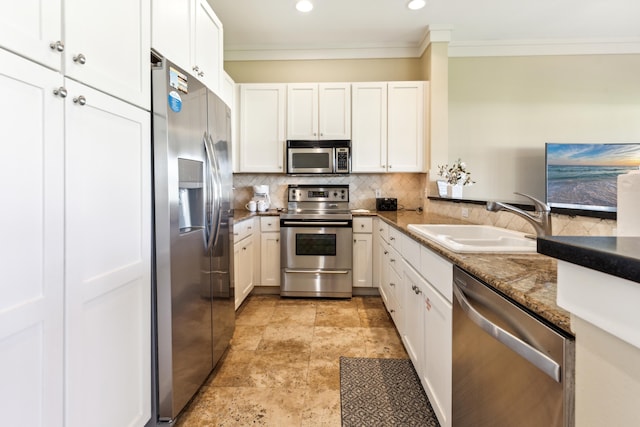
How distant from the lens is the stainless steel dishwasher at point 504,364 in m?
0.66

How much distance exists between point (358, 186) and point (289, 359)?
7.53 ft

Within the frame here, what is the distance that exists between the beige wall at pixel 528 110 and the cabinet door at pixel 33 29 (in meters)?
3.65

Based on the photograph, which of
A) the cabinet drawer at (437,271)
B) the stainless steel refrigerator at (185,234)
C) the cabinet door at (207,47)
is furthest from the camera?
the cabinet door at (207,47)

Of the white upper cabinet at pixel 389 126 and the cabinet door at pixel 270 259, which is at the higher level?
the white upper cabinet at pixel 389 126

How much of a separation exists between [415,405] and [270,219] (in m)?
2.23

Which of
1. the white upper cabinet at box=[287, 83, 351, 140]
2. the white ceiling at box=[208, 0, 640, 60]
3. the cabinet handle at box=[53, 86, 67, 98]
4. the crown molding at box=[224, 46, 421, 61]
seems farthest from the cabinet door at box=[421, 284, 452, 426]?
the crown molding at box=[224, 46, 421, 61]

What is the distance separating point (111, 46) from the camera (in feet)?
3.77

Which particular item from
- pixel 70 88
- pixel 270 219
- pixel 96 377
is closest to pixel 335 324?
pixel 270 219

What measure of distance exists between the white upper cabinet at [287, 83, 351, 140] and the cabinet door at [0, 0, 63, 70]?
2667 millimetres

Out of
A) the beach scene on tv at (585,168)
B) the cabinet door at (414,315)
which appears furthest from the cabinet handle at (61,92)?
the beach scene on tv at (585,168)

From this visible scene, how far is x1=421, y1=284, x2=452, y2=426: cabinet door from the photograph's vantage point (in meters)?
1.27

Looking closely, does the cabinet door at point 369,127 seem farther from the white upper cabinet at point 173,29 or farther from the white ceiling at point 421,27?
the white upper cabinet at point 173,29

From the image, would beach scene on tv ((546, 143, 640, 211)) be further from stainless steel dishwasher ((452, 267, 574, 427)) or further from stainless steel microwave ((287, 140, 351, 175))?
stainless steel dishwasher ((452, 267, 574, 427))

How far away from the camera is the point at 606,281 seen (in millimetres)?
402
